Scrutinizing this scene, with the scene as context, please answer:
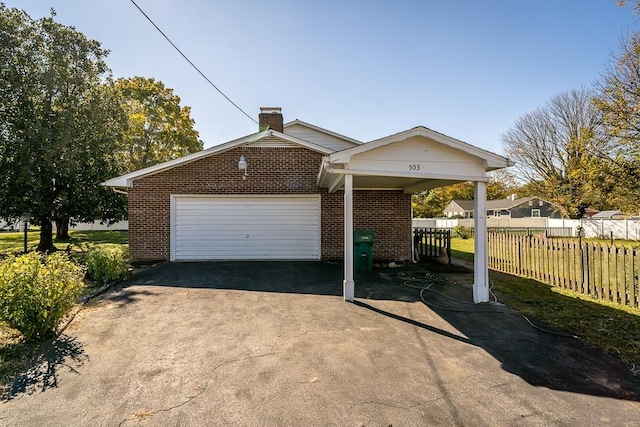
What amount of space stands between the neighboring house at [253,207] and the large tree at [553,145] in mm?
22570

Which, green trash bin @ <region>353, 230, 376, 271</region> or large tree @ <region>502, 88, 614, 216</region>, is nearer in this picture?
green trash bin @ <region>353, 230, 376, 271</region>

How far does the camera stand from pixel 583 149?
614 inches

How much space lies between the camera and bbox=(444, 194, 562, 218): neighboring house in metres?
40.6

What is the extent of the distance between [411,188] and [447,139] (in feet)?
12.5

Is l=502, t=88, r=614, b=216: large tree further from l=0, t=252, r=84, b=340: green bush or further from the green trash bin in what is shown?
l=0, t=252, r=84, b=340: green bush

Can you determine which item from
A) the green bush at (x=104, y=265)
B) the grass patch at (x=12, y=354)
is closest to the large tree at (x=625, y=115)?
the green bush at (x=104, y=265)

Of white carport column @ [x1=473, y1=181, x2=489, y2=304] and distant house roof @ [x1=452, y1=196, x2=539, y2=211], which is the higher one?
distant house roof @ [x1=452, y1=196, x2=539, y2=211]

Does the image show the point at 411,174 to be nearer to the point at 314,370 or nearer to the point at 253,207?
the point at 314,370

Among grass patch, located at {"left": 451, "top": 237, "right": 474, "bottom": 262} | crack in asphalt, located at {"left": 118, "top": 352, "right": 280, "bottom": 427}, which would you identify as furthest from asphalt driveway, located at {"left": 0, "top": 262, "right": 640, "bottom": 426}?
grass patch, located at {"left": 451, "top": 237, "right": 474, "bottom": 262}

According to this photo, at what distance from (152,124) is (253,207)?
63.6 feet

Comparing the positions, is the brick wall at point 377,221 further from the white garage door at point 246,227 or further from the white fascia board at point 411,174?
the white fascia board at point 411,174

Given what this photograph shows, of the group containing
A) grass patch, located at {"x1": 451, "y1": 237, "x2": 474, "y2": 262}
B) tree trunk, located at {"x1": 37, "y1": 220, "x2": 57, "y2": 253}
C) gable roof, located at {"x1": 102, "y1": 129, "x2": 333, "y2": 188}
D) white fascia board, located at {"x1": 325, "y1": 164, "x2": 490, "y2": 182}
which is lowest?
grass patch, located at {"x1": 451, "y1": 237, "x2": 474, "y2": 262}

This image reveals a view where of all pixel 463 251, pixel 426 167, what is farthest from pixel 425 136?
pixel 463 251

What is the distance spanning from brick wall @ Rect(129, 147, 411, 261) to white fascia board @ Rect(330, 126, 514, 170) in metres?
4.31
